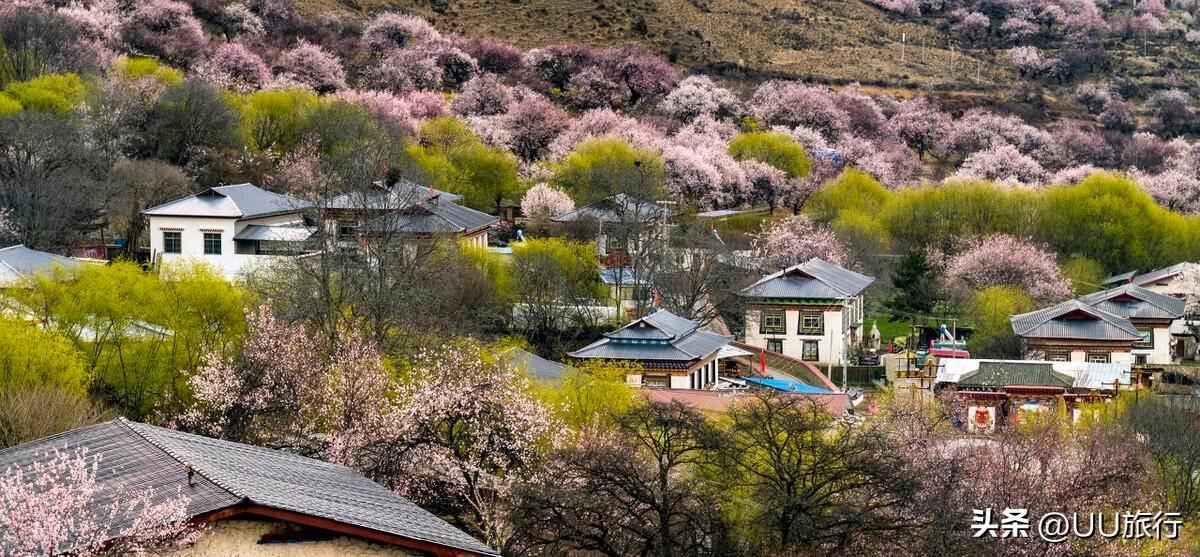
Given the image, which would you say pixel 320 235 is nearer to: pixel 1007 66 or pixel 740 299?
pixel 740 299

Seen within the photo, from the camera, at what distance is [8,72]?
7456 cm

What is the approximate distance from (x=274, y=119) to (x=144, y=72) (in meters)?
6.67

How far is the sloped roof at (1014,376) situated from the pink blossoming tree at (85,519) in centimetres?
3601

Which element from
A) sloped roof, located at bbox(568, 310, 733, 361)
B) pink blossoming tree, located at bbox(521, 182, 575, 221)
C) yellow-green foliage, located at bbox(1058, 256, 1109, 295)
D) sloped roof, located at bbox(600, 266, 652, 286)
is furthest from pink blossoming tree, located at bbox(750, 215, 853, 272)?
sloped roof, located at bbox(568, 310, 733, 361)

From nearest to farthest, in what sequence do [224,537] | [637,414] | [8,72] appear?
1. [224,537]
2. [637,414]
3. [8,72]

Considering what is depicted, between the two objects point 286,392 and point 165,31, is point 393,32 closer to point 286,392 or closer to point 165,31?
point 165,31

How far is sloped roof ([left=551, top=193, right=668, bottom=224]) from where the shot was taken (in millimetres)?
71250

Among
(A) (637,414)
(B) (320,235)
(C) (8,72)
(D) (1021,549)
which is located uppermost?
(C) (8,72)

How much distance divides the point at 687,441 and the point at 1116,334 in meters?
34.5

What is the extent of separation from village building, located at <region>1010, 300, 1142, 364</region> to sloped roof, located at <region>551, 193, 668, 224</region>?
53.4 feet

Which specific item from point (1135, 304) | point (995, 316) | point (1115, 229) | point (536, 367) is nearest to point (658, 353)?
point (536, 367)

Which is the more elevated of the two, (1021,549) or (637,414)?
(637,414)

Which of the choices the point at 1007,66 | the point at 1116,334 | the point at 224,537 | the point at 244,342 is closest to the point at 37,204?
the point at 244,342

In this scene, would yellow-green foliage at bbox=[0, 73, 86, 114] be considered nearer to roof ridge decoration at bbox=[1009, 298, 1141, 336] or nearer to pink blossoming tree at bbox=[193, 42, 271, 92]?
pink blossoming tree at bbox=[193, 42, 271, 92]
